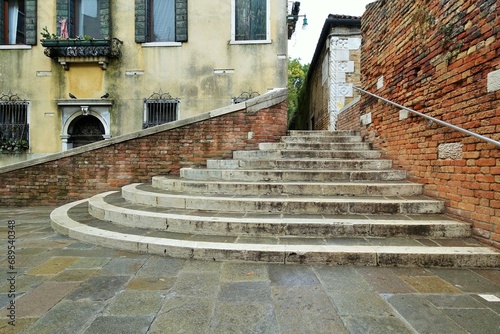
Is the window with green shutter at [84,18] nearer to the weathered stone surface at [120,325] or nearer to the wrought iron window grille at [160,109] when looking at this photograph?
the wrought iron window grille at [160,109]

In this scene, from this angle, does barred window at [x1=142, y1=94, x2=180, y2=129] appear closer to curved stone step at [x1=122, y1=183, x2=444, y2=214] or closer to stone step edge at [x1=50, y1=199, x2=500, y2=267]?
curved stone step at [x1=122, y1=183, x2=444, y2=214]

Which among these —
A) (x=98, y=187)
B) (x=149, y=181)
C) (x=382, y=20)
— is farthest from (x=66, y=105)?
(x=382, y=20)

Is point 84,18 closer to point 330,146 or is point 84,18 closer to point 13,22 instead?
point 13,22

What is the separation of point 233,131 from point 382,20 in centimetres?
379

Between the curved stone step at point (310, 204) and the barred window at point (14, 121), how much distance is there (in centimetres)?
770

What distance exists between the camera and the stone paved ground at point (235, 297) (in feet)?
5.92

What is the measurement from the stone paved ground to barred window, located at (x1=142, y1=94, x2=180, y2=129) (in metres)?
6.36

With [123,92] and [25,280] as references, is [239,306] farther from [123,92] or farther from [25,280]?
[123,92]

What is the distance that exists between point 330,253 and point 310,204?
1.04 meters

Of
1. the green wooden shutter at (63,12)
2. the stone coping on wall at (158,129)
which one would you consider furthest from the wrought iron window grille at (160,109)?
the green wooden shutter at (63,12)

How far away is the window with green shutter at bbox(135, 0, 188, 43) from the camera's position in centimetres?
878

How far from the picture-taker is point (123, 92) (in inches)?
350

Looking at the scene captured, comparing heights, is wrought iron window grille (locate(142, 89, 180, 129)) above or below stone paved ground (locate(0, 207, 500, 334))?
above

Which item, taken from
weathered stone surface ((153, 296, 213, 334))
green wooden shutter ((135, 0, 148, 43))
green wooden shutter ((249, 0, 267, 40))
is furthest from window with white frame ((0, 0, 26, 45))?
weathered stone surface ((153, 296, 213, 334))
